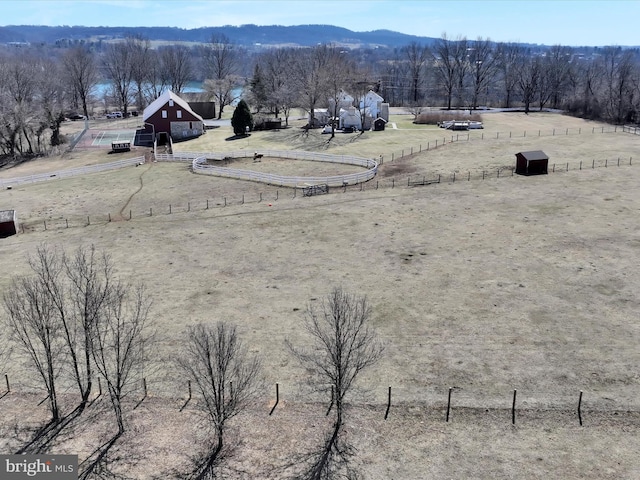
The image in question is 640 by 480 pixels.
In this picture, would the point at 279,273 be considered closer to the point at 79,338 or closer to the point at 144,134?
the point at 79,338

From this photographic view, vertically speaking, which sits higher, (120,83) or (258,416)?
(120,83)

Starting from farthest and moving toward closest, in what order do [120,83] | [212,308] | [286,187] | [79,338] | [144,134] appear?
1. [120,83]
2. [144,134]
3. [286,187]
4. [212,308]
5. [79,338]

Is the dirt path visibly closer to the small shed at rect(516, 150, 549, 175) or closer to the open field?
the open field

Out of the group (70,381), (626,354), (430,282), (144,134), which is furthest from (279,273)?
(144,134)

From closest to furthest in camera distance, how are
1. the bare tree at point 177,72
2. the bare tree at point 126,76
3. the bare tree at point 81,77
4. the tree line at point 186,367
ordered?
the tree line at point 186,367 → the bare tree at point 81,77 → the bare tree at point 126,76 → the bare tree at point 177,72

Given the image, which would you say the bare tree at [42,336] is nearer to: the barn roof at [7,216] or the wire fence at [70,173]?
the barn roof at [7,216]

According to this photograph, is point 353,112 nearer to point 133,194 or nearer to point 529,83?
point 133,194

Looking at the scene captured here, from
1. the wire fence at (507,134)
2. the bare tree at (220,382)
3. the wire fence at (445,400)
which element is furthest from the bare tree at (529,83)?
the bare tree at (220,382)
